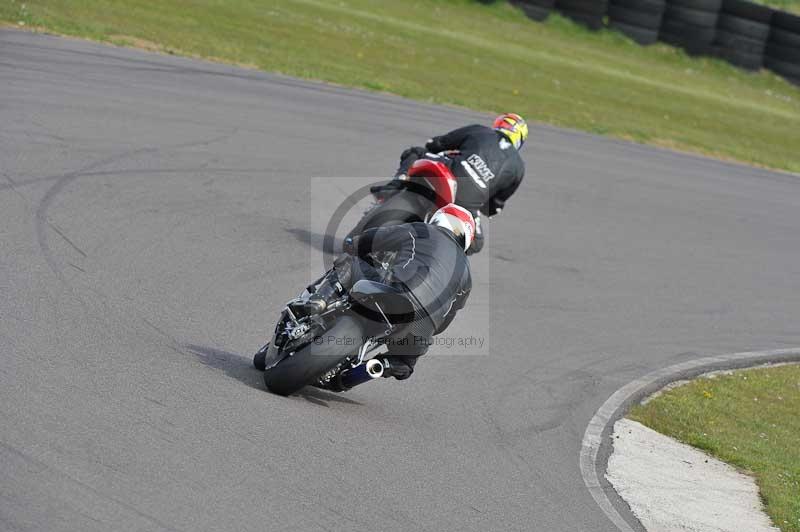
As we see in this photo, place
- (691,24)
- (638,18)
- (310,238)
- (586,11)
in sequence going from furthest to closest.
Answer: (638,18) → (691,24) → (586,11) → (310,238)

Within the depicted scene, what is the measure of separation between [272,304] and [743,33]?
87.6 ft

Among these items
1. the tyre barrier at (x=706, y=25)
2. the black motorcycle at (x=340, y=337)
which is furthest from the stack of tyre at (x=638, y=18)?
the black motorcycle at (x=340, y=337)

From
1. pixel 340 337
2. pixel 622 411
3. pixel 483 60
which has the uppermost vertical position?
pixel 340 337

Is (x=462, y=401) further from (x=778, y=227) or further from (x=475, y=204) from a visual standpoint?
(x=778, y=227)

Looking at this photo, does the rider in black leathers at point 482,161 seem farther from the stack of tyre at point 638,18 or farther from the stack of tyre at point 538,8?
the stack of tyre at point 638,18

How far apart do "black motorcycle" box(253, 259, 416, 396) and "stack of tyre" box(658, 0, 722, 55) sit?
27.3m

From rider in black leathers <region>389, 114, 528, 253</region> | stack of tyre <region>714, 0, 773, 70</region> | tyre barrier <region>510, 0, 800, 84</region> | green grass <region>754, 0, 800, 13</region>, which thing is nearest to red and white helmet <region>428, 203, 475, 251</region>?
rider in black leathers <region>389, 114, 528, 253</region>

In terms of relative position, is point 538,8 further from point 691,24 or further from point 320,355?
point 320,355

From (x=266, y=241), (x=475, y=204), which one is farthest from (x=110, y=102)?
(x=475, y=204)

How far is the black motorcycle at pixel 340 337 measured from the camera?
658 cm

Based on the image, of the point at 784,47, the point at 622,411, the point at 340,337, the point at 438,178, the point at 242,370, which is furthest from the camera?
the point at 784,47

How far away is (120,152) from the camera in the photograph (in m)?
11.9

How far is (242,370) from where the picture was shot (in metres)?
7.29

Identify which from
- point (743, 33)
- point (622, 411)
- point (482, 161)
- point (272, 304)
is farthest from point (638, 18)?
point (272, 304)
